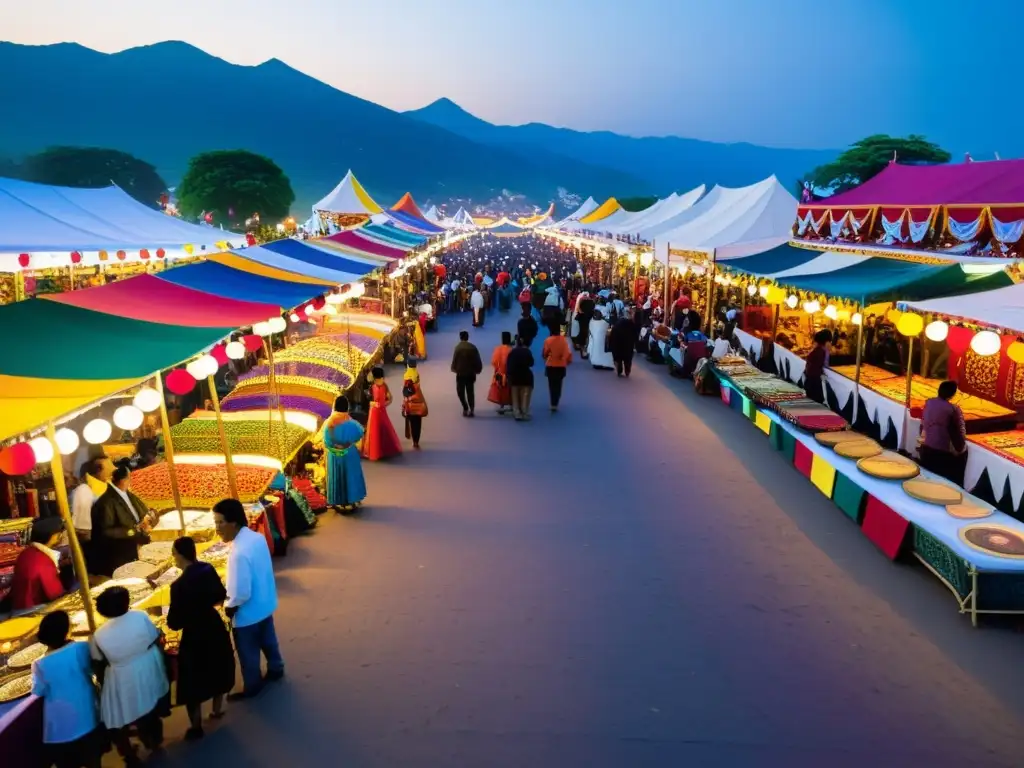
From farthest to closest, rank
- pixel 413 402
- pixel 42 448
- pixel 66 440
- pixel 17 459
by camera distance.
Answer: pixel 413 402, pixel 66 440, pixel 42 448, pixel 17 459

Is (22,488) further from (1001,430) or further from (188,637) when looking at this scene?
(1001,430)

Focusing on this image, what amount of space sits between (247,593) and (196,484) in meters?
2.54

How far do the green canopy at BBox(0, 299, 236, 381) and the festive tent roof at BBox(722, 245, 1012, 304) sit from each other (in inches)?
279

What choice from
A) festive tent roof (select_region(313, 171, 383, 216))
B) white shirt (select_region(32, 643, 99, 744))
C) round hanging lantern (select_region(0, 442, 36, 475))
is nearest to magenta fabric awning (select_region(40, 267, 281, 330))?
round hanging lantern (select_region(0, 442, 36, 475))

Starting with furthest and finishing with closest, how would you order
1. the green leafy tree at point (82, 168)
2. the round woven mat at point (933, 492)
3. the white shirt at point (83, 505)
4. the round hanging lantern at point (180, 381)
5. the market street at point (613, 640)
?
the green leafy tree at point (82, 168) → the round woven mat at point (933, 492) → the round hanging lantern at point (180, 381) → the white shirt at point (83, 505) → the market street at point (613, 640)

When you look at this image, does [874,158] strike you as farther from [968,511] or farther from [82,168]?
[82,168]

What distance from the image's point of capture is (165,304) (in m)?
6.27

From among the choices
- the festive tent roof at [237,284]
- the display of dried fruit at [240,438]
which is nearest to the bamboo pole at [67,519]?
the display of dried fruit at [240,438]

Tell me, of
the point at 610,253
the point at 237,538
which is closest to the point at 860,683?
the point at 237,538

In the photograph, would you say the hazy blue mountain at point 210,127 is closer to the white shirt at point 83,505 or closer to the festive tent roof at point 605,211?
the festive tent roof at point 605,211

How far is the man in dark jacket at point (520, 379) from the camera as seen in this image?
9.78m

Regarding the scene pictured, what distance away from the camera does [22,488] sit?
6.38 meters

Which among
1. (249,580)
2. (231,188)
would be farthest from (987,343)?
(231,188)

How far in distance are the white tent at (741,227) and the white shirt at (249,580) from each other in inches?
458
